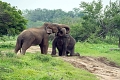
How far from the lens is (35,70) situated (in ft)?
29.1

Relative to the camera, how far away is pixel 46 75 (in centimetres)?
811

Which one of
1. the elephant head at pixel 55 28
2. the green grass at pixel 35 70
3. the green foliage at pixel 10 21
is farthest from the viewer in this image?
the green foliage at pixel 10 21

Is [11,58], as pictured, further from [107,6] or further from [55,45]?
[107,6]

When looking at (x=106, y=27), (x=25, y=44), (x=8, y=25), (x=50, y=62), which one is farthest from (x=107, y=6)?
(x=50, y=62)

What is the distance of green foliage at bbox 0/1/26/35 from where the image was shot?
2114 centimetres

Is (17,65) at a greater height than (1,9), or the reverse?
(1,9)

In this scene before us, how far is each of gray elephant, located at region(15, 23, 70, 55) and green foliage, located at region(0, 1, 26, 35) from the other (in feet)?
21.9

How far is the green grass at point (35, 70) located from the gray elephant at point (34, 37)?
2802 mm

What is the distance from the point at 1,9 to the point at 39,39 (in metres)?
8.07

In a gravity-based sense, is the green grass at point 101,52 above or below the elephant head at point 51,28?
below

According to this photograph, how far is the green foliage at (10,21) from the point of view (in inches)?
832

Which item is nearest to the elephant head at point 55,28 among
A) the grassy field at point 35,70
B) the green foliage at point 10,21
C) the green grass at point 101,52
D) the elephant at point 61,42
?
the elephant at point 61,42

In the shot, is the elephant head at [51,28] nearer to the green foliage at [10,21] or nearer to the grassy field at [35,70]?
the grassy field at [35,70]

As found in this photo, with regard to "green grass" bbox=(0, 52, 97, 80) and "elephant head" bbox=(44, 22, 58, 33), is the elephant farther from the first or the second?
"green grass" bbox=(0, 52, 97, 80)
